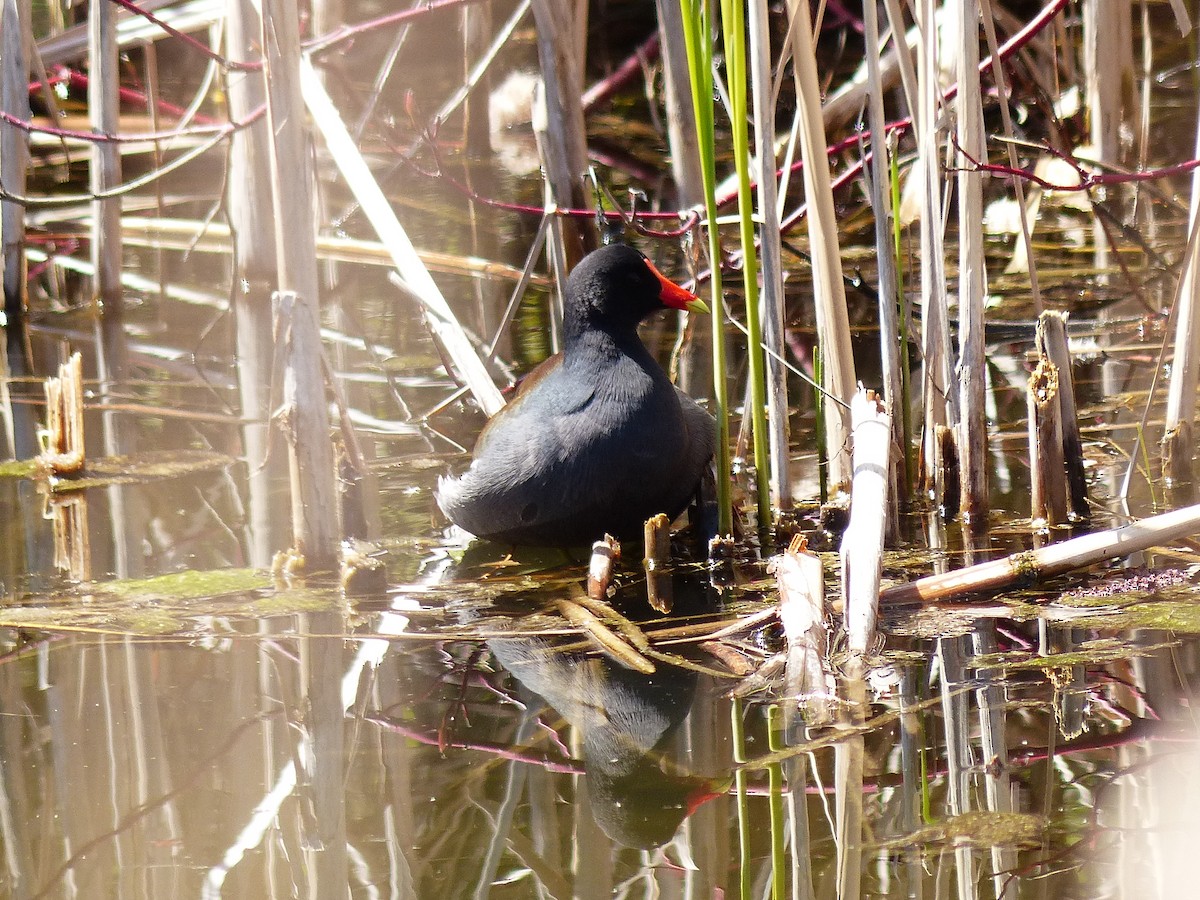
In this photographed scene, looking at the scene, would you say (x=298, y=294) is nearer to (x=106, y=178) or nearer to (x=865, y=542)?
(x=865, y=542)

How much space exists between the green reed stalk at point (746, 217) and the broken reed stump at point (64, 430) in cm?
184

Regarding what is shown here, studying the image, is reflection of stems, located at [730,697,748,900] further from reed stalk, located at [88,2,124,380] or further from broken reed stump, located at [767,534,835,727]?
reed stalk, located at [88,2,124,380]

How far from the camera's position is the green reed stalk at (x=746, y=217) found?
2.73 metres

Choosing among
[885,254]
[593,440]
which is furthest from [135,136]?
[885,254]

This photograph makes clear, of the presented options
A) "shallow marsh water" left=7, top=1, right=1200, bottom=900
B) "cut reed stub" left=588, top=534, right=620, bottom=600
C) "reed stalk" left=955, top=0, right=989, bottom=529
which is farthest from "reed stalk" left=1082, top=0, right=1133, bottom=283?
"cut reed stub" left=588, top=534, right=620, bottom=600

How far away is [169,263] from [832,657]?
4.24 metres

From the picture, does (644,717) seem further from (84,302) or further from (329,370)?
(84,302)

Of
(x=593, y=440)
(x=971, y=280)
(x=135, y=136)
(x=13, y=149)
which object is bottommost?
(x=593, y=440)

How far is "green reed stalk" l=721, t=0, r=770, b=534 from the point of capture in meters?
2.73

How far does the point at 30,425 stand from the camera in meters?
4.29

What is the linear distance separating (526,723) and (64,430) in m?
2.01

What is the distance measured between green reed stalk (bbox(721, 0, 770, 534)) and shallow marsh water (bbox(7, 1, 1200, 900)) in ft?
0.73

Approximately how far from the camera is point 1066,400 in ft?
10.2

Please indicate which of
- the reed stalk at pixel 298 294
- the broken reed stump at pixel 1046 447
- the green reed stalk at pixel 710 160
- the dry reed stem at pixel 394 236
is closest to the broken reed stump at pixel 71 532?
the reed stalk at pixel 298 294
